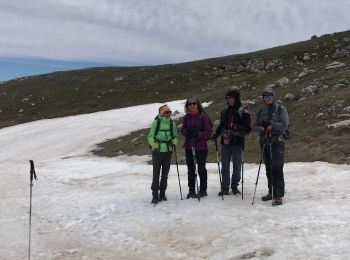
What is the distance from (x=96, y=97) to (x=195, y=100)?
58.6 m

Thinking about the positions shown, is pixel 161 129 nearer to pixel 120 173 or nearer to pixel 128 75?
pixel 120 173

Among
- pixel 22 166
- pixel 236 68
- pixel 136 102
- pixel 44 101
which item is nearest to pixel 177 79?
pixel 236 68

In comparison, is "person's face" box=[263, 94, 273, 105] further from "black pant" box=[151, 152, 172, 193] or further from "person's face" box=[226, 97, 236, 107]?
"black pant" box=[151, 152, 172, 193]

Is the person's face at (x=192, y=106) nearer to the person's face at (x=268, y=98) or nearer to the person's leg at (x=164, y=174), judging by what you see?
the person's leg at (x=164, y=174)

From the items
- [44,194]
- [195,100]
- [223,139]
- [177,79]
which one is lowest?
[44,194]

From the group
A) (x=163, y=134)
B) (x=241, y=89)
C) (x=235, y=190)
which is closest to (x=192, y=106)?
(x=163, y=134)

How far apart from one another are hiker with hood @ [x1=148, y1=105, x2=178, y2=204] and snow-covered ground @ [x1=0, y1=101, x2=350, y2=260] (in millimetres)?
522

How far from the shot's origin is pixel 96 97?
70.6 m

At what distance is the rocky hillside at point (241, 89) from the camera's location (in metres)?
22.3

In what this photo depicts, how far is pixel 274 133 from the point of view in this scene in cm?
1270

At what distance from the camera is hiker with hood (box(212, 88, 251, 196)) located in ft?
43.7

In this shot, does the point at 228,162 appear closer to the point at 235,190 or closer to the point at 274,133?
the point at 235,190

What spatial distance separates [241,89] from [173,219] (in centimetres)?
3660

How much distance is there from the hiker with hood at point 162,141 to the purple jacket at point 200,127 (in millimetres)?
461
